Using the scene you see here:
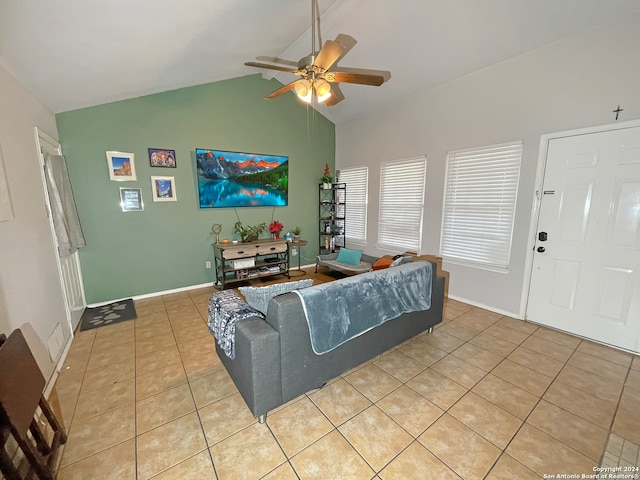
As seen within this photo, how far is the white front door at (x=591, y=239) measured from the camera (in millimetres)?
2405

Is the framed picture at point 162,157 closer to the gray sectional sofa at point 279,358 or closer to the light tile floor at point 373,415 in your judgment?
the light tile floor at point 373,415

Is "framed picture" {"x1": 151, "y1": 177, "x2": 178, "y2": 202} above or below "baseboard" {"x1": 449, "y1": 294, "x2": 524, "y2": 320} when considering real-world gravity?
above

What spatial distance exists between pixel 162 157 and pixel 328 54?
290 centimetres

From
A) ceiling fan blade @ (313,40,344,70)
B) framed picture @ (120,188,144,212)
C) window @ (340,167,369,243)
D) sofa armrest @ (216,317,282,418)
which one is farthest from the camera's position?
window @ (340,167,369,243)

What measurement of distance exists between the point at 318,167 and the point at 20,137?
4.08 metres

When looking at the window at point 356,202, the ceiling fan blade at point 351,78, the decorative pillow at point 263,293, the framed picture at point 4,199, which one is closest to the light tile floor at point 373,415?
the decorative pillow at point 263,293

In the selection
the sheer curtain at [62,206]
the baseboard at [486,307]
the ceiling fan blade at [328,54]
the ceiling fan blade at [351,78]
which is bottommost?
the baseboard at [486,307]

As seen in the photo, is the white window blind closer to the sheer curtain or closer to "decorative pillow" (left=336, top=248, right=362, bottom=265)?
"decorative pillow" (left=336, top=248, right=362, bottom=265)

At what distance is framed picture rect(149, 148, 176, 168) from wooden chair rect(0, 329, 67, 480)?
288cm

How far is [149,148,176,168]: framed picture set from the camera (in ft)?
11.9

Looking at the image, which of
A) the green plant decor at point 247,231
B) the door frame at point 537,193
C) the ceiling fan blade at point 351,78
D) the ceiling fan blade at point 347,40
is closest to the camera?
the ceiling fan blade at point 351,78

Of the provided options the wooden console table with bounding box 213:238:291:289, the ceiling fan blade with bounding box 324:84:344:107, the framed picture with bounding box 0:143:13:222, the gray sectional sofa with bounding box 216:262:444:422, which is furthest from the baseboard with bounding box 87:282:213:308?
the ceiling fan blade with bounding box 324:84:344:107

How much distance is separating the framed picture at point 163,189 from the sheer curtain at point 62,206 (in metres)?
0.92

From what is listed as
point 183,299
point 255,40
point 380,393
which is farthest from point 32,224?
point 380,393
